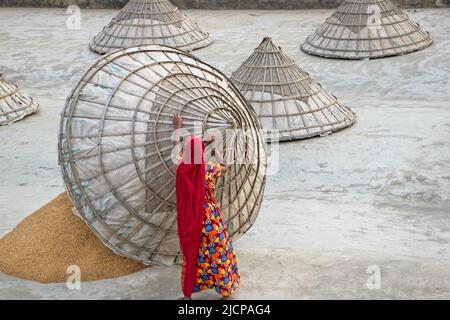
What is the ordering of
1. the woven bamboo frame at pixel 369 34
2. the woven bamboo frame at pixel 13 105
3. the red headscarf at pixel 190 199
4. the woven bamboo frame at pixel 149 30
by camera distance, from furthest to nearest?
the woven bamboo frame at pixel 149 30, the woven bamboo frame at pixel 369 34, the woven bamboo frame at pixel 13 105, the red headscarf at pixel 190 199

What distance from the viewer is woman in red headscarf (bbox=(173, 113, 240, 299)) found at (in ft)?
14.2

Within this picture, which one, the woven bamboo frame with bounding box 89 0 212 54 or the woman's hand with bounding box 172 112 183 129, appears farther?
the woven bamboo frame with bounding box 89 0 212 54

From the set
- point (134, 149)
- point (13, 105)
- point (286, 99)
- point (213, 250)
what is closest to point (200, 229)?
point (213, 250)

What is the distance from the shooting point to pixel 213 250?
4.44 metres

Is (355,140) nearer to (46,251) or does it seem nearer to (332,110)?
(332,110)

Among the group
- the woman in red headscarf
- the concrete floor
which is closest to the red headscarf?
the woman in red headscarf

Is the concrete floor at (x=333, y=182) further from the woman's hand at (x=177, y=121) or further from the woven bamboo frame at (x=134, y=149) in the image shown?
the woman's hand at (x=177, y=121)

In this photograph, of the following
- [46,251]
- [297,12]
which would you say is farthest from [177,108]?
[297,12]

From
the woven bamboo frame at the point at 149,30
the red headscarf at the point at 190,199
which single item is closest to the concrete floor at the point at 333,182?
the woven bamboo frame at the point at 149,30

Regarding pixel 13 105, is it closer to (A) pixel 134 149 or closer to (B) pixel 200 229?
(A) pixel 134 149

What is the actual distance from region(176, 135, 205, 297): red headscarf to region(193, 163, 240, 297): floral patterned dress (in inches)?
1.9

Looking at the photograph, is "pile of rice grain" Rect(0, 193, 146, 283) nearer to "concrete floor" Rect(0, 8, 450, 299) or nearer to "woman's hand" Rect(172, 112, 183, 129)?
"concrete floor" Rect(0, 8, 450, 299)

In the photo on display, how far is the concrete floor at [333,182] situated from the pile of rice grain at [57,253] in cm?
10

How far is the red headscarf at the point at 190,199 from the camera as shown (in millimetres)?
4324
